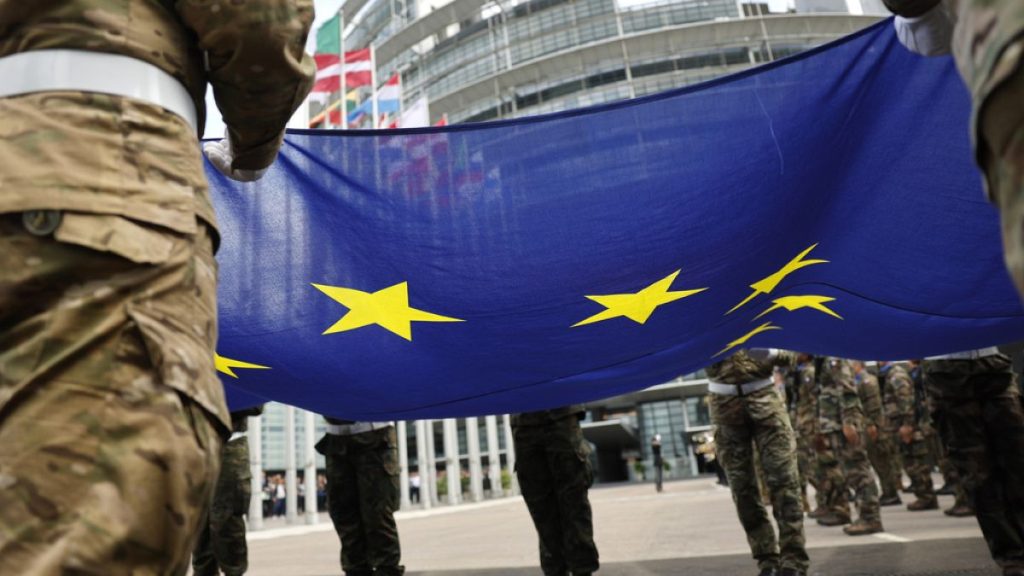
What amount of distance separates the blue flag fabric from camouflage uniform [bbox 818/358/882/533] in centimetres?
288

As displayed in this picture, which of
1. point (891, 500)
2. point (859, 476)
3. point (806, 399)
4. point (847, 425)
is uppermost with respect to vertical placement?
point (806, 399)

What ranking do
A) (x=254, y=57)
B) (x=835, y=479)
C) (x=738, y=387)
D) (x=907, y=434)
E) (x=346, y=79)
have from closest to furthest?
(x=254, y=57), (x=738, y=387), (x=835, y=479), (x=907, y=434), (x=346, y=79)

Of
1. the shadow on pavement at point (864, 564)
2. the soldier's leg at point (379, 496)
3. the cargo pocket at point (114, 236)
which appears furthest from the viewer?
the soldier's leg at point (379, 496)

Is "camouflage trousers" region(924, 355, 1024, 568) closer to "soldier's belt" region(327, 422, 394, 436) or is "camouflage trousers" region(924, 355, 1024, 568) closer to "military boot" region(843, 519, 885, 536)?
"military boot" region(843, 519, 885, 536)

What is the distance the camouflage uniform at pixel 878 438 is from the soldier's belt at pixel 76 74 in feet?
28.5

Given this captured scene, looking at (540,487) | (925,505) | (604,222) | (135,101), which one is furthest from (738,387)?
(925,505)

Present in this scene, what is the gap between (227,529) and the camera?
466 cm

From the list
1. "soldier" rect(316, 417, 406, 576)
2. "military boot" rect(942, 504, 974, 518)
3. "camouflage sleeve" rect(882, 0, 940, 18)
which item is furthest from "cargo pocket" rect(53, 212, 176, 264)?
"military boot" rect(942, 504, 974, 518)

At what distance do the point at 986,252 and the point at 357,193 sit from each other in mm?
2622

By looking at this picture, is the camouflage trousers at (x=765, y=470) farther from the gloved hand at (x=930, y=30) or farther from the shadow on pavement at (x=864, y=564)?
the gloved hand at (x=930, y=30)

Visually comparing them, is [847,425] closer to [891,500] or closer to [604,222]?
[891,500]

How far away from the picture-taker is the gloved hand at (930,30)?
5.46 ft

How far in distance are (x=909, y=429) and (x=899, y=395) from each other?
1.69 ft

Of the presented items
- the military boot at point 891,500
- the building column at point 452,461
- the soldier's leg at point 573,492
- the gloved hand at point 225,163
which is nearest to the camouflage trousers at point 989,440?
the soldier's leg at point 573,492
